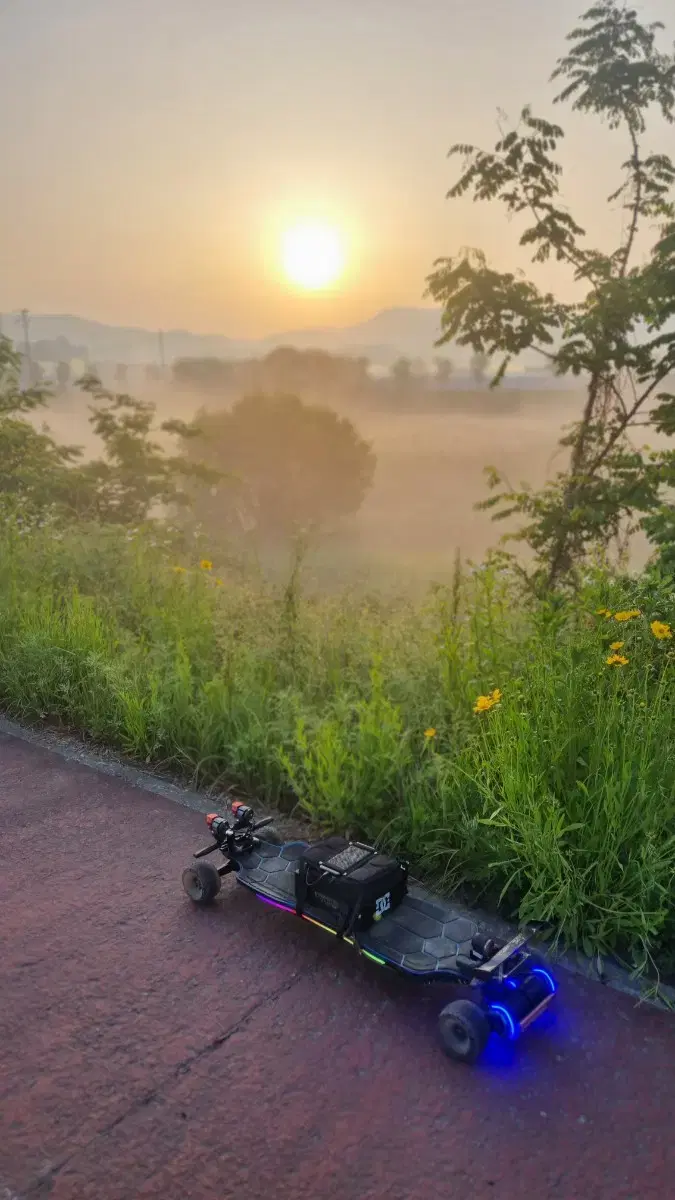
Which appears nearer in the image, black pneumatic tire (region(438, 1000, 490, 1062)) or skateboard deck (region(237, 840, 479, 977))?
black pneumatic tire (region(438, 1000, 490, 1062))

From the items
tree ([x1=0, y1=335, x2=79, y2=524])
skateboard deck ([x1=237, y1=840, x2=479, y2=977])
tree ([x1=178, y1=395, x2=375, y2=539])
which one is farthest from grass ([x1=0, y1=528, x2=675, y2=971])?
tree ([x1=178, y1=395, x2=375, y2=539])

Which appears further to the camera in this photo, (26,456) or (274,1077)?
(26,456)

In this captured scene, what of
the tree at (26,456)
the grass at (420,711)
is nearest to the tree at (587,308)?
the grass at (420,711)

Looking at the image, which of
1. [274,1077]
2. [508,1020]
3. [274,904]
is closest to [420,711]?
[274,904]

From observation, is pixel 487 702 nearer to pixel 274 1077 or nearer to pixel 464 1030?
pixel 464 1030

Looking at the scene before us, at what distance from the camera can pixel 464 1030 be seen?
1833 mm

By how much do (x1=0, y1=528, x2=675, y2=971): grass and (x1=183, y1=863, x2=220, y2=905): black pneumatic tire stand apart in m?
0.49

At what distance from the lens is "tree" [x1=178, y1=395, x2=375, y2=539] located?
44.8 ft

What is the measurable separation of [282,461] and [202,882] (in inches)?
487

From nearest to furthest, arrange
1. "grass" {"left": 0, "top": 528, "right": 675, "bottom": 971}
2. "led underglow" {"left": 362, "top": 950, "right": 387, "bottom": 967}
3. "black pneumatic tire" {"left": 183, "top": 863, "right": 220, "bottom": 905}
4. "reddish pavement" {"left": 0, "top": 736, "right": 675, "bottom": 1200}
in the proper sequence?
"reddish pavement" {"left": 0, "top": 736, "right": 675, "bottom": 1200} → "led underglow" {"left": 362, "top": 950, "right": 387, "bottom": 967} → "grass" {"left": 0, "top": 528, "right": 675, "bottom": 971} → "black pneumatic tire" {"left": 183, "top": 863, "right": 220, "bottom": 905}

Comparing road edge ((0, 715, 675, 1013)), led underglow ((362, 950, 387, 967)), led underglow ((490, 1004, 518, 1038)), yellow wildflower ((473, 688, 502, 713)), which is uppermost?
yellow wildflower ((473, 688, 502, 713))

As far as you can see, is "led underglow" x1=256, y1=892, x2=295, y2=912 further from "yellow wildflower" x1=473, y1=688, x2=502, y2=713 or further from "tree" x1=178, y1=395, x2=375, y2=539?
"tree" x1=178, y1=395, x2=375, y2=539

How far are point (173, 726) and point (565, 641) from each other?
5.35 feet

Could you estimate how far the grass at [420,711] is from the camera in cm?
Answer: 228
